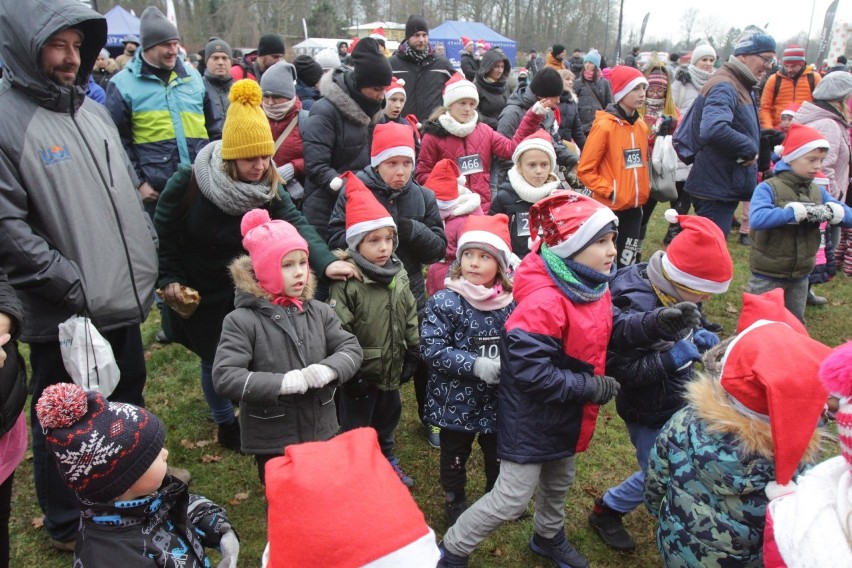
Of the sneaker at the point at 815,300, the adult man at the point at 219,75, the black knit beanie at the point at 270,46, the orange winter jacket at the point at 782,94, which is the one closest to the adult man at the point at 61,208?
the adult man at the point at 219,75

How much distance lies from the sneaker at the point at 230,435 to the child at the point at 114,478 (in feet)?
6.55

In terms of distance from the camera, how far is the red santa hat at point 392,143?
3.85 m

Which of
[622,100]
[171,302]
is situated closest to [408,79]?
[622,100]

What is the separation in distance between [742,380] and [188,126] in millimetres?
4334

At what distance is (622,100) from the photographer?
5473 mm

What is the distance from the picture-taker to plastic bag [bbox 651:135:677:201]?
5844mm

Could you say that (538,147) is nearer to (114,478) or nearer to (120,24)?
(114,478)

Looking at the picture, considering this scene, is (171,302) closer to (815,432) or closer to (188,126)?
(188,126)

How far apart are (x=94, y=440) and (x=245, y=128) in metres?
1.75

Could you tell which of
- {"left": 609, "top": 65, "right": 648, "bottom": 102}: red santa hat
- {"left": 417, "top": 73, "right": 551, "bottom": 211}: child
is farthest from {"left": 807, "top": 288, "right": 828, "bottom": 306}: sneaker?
{"left": 417, "top": 73, "right": 551, "bottom": 211}: child

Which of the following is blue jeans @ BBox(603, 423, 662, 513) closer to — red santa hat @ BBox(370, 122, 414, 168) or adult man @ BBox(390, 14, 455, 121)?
red santa hat @ BBox(370, 122, 414, 168)

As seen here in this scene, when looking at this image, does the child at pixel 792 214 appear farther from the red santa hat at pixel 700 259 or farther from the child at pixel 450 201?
the child at pixel 450 201

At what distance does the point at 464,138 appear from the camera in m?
5.54

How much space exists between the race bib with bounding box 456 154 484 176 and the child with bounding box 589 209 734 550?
98.2 inches
